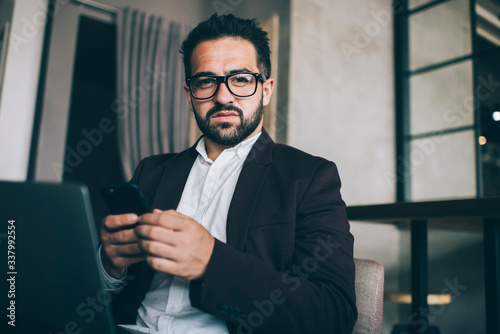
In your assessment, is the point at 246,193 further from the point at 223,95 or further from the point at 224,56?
the point at 224,56

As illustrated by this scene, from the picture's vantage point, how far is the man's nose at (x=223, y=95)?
4.01 ft

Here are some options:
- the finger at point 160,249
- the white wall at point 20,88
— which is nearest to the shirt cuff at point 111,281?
the finger at point 160,249

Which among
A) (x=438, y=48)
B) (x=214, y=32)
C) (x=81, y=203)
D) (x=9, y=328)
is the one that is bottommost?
(x=9, y=328)

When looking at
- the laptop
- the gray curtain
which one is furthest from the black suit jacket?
the gray curtain

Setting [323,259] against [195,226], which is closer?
[195,226]

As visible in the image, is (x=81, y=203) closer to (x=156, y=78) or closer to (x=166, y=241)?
(x=166, y=241)

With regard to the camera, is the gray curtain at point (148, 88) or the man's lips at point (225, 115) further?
the gray curtain at point (148, 88)

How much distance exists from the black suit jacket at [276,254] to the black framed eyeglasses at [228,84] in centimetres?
16

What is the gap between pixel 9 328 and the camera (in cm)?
73

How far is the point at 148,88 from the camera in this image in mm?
3203

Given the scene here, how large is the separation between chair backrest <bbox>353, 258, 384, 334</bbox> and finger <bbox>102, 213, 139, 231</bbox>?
569 mm

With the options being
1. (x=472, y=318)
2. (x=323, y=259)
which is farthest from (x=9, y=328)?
(x=472, y=318)

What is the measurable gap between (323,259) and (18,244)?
0.61m

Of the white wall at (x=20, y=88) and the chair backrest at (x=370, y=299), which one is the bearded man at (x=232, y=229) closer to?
the chair backrest at (x=370, y=299)
